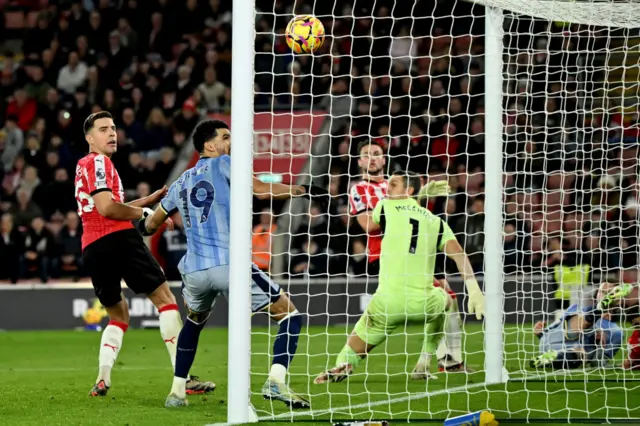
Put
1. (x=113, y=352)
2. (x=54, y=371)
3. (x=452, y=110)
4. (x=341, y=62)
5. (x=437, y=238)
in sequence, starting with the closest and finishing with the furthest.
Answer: (x=113, y=352), (x=437, y=238), (x=54, y=371), (x=452, y=110), (x=341, y=62)

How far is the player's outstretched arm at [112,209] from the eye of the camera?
7.04m

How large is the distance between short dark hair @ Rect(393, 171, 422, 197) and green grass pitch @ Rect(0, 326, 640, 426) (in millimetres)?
1108

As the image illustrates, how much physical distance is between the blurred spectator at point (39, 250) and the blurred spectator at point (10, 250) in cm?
10

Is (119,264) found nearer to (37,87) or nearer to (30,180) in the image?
(30,180)

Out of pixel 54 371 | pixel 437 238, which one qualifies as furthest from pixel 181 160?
pixel 437 238

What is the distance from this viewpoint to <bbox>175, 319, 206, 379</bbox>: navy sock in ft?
21.5

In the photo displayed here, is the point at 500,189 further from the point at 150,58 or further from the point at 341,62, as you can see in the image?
the point at 150,58

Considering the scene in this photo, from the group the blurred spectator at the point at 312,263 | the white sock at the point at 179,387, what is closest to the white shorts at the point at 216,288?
the white sock at the point at 179,387

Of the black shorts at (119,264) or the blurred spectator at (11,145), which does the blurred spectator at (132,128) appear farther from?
the black shorts at (119,264)

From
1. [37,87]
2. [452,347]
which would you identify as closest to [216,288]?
[452,347]

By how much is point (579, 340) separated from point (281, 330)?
323 centimetres

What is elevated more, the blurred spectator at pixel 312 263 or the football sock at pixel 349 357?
the blurred spectator at pixel 312 263

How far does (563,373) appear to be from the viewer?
8.27 meters

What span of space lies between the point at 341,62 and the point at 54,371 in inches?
348
